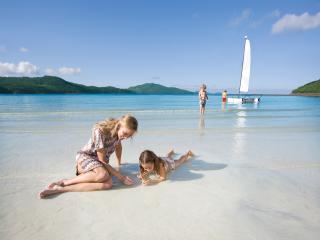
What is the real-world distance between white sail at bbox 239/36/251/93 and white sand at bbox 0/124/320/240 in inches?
1363

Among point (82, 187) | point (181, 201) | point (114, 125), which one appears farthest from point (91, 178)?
point (181, 201)

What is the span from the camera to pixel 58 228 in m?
3.01

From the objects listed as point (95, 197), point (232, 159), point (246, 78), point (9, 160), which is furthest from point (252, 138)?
point (246, 78)

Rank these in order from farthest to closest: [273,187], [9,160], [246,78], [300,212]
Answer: [246,78] → [9,160] → [273,187] → [300,212]

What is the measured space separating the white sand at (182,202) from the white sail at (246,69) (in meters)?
34.6

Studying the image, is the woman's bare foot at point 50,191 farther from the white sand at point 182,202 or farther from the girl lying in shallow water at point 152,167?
the girl lying in shallow water at point 152,167

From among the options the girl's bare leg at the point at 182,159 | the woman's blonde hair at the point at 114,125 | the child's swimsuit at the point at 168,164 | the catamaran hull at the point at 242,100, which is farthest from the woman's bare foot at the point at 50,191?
the catamaran hull at the point at 242,100

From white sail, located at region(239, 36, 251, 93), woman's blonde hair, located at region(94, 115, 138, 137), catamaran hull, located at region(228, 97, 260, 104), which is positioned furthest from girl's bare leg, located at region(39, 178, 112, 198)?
white sail, located at region(239, 36, 251, 93)

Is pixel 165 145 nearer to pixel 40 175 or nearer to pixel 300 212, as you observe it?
pixel 40 175

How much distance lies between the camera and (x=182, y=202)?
3.67 metres

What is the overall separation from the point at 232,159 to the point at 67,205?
375cm

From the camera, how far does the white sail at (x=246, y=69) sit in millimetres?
37938

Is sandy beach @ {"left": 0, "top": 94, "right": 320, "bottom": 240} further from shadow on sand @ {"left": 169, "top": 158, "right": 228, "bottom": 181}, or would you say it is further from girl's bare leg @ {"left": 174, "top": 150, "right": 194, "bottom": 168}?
girl's bare leg @ {"left": 174, "top": 150, "right": 194, "bottom": 168}

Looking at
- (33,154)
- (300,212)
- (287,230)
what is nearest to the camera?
(287,230)
